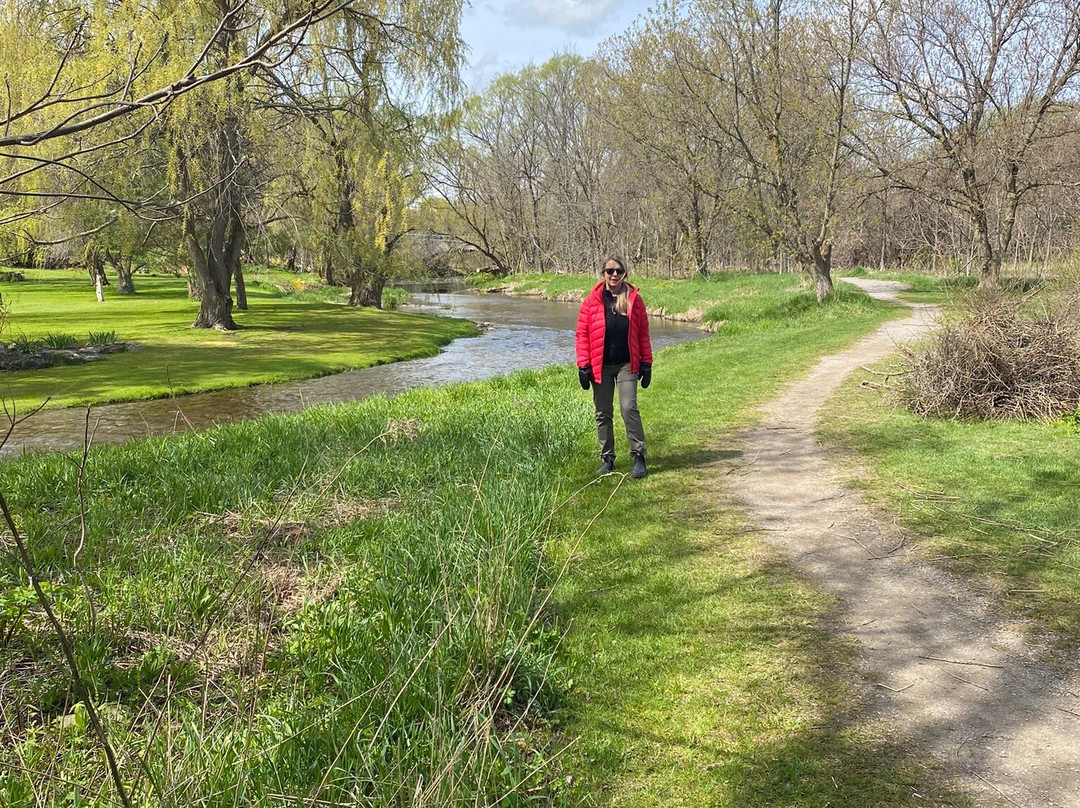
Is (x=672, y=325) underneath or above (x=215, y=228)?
underneath

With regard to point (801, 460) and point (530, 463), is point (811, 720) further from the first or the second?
point (801, 460)

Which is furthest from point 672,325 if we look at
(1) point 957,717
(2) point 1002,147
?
(1) point 957,717

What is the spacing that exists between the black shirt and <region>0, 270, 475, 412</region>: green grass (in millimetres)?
5466

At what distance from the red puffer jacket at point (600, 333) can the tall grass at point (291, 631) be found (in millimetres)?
1174

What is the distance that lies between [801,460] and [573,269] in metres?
46.4

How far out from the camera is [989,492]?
231 inches

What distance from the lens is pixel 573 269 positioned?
172 feet

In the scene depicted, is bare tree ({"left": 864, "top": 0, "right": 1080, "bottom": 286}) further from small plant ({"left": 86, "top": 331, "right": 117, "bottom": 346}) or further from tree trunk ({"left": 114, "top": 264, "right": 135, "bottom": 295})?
tree trunk ({"left": 114, "top": 264, "right": 135, "bottom": 295})

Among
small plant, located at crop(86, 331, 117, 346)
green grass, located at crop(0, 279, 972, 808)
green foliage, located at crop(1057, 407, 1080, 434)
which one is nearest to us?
green grass, located at crop(0, 279, 972, 808)

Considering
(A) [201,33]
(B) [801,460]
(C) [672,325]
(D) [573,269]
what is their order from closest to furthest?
(B) [801,460]
(A) [201,33]
(C) [672,325]
(D) [573,269]

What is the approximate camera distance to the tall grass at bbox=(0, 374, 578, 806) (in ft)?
8.70

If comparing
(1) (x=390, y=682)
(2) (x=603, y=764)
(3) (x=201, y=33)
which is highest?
(3) (x=201, y=33)

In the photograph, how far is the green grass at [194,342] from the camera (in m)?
13.6

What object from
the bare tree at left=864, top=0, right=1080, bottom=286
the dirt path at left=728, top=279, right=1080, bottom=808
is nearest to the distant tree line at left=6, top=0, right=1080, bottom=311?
the bare tree at left=864, top=0, right=1080, bottom=286
